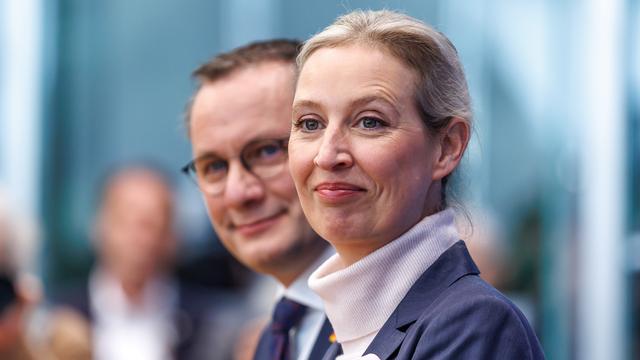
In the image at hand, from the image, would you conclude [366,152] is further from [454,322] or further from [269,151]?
[269,151]

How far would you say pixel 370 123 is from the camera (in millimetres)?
1778

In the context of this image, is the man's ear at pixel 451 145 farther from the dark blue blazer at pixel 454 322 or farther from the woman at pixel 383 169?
the dark blue blazer at pixel 454 322

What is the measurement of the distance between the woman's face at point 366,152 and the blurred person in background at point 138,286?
299 cm

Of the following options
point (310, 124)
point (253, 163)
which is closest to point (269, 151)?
point (253, 163)

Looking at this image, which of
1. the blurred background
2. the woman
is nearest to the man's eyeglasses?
the woman

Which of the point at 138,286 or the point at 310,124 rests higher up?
the point at 310,124

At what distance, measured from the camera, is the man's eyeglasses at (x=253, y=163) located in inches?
90.8

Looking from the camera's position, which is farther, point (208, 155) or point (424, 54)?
point (208, 155)

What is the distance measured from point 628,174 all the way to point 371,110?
359cm

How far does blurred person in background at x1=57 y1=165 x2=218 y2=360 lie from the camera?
4.87 m

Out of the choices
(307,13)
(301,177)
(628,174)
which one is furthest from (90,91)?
(301,177)

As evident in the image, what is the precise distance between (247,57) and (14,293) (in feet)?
5.56

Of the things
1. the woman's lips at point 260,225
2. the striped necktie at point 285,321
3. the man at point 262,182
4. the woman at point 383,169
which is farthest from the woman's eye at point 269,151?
the woman at point 383,169

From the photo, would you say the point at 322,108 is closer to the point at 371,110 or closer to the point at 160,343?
the point at 371,110
